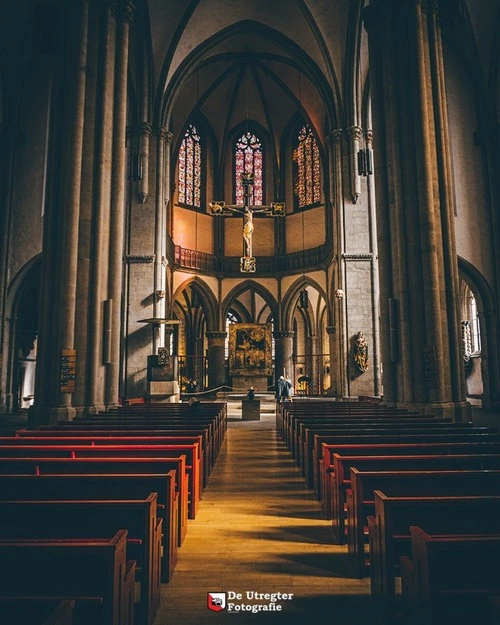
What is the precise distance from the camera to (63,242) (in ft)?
35.3

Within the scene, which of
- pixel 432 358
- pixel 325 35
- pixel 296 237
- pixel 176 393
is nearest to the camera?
pixel 432 358

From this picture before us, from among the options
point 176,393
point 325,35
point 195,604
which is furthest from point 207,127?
point 195,604

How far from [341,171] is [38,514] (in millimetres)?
20386

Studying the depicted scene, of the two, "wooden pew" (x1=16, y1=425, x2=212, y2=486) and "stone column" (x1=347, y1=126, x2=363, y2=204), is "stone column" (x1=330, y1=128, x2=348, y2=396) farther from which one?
"wooden pew" (x1=16, y1=425, x2=212, y2=486)

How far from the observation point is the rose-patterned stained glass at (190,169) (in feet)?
96.7

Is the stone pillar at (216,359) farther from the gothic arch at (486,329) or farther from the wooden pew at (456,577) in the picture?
the wooden pew at (456,577)

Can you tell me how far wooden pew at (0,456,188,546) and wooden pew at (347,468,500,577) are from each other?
1.44 metres

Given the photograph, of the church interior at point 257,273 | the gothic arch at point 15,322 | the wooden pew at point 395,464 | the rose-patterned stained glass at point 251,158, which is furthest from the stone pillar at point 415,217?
the rose-patterned stained glass at point 251,158

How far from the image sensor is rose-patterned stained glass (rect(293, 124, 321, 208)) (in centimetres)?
2952

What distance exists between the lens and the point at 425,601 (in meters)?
2.06

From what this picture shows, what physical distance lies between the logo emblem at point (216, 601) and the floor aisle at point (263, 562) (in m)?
0.03

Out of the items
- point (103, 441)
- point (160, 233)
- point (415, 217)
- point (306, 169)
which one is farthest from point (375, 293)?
point (103, 441)

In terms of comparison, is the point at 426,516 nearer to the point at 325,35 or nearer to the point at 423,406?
the point at 423,406

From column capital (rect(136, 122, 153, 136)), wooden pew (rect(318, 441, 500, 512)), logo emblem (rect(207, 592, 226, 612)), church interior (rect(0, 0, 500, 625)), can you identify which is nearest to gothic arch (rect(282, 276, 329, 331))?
church interior (rect(0, 0, 500, 625))
